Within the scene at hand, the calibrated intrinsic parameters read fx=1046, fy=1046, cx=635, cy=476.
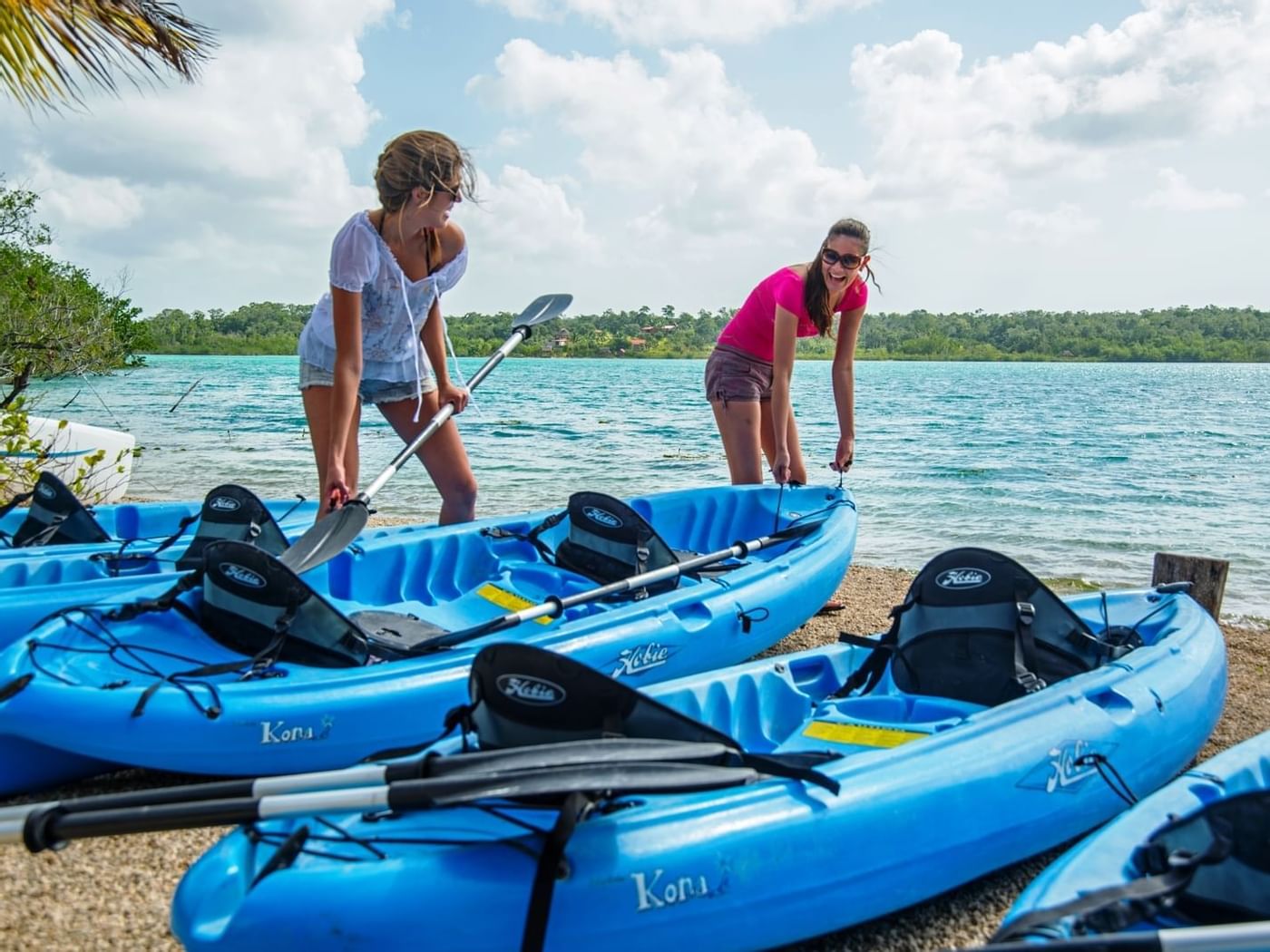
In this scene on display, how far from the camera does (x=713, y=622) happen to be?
4.40 m

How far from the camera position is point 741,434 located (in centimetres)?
602

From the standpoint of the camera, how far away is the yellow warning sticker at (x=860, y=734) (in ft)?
10.3

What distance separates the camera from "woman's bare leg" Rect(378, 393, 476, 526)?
4953 millimetres

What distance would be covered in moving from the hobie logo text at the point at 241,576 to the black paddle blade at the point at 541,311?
10.4ft

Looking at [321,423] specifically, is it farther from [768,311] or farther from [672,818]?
[672,818]

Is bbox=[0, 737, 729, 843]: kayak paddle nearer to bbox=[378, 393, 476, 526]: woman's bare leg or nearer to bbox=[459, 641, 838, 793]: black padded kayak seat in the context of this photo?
bbox=[459, 641, 838, 793]: black padded kayak seat

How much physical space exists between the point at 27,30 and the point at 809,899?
4978 millimetres

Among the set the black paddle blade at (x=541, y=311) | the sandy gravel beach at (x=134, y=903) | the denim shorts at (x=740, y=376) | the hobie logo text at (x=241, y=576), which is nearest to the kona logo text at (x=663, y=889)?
the sandy gravel beach at (x=134, y=903)

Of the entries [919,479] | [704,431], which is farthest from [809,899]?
[704,431]

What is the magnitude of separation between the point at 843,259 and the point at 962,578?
2.14m

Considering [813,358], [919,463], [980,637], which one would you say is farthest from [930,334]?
[980,637]

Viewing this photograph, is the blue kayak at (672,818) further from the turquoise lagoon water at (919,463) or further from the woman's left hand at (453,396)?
the turquoise lagoon water at (919,463)

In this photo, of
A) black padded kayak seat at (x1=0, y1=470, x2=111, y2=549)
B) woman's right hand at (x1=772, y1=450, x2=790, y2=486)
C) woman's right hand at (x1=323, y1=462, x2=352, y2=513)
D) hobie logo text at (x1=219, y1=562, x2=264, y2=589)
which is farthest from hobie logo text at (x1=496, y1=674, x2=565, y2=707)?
black padded kayak seat at (x1=0, y1=470, x2=111, y2=549)

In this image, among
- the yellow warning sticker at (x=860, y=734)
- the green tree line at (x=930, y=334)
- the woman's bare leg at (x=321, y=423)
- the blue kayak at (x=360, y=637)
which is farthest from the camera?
the green tree line at (x=930, y=334)
